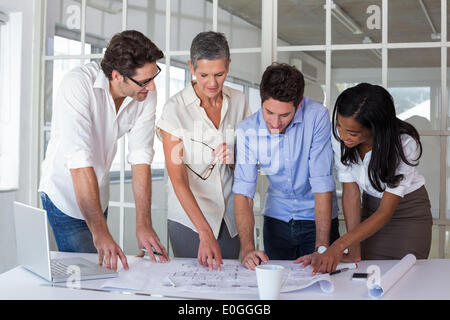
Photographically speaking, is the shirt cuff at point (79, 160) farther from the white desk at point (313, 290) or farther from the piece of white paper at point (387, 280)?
the piece of white paper at point (387, 280)

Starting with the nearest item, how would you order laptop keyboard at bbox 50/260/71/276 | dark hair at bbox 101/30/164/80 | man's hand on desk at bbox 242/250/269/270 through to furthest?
laptop keyboard at bbox 50/260/71/276 → man's hand on desk at bbox 242/250/269/270 → dark hair at bbox 101/30/164/80

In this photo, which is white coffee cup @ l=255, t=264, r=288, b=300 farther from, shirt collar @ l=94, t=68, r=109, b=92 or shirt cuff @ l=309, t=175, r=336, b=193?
shirt collar @ l=94, t=68, r=109, b=92

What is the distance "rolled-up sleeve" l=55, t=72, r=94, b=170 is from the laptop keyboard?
0.35 meters

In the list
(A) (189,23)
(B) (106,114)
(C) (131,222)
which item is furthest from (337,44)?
(C) (131,222)

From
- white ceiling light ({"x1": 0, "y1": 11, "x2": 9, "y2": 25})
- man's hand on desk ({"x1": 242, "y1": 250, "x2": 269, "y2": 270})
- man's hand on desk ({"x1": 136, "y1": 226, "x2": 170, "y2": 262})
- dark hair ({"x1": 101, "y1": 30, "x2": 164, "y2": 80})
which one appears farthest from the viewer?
white ceiling light ({"x1": 0, "y1": 11, "x2": 9, "y2": 25})

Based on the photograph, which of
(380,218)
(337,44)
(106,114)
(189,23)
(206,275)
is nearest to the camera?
(206,275)

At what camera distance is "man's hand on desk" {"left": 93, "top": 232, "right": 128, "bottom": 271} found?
167 cm

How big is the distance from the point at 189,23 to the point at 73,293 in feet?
6.59

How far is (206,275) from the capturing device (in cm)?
163

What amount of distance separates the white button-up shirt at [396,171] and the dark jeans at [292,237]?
0.24 m

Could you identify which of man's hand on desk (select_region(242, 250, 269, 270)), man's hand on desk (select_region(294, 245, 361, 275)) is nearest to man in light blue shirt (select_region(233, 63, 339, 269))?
man's hand on desk (select_region(242, 250, 269, 270))

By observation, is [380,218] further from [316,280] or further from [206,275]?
[206,275]

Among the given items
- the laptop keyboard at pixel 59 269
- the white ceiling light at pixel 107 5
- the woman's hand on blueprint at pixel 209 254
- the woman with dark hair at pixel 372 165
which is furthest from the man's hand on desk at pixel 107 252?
the white ceiling light at pixel 107 5

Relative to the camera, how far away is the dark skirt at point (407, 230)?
218cm
